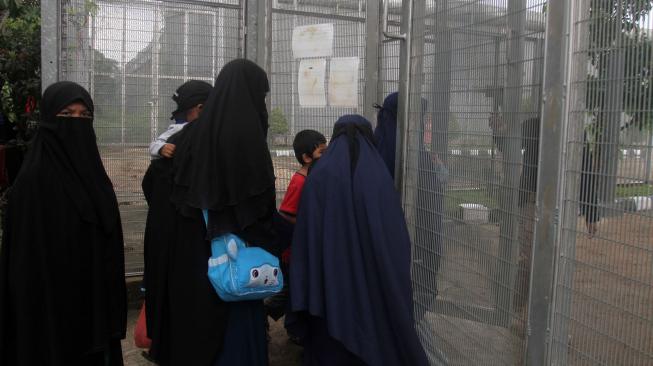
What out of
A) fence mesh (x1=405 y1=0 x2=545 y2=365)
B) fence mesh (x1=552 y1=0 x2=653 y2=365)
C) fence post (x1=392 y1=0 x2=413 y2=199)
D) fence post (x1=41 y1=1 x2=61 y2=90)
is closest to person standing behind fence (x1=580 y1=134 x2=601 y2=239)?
fence mesh (x1=552 y1=0 x2=653 y2=365)

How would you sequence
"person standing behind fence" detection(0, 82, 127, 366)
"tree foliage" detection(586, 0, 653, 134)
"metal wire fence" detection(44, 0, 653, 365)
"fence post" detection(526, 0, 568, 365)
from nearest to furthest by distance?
"tree foliage" detection(586, 0, 653, 134)
"metal wire fence" detection(44, 0, 653, 365)
"fence post" detection(526, 0, 568, 365)
"person standing behind fence" detection(0, 82, 127, 366)

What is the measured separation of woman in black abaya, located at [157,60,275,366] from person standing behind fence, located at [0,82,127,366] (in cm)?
40

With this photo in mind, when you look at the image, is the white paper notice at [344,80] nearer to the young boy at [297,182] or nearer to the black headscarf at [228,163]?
the young boy at [297,182]

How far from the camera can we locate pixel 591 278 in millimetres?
2057

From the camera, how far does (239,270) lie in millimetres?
2777

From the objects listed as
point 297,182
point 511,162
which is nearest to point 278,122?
point 297,182

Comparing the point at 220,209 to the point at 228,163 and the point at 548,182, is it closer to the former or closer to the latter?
the point at 228,163

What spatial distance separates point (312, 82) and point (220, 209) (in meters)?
1.67

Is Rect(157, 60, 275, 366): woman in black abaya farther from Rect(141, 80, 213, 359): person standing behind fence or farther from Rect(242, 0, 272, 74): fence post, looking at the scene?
Rect(242, 0, 272, 74): fence post

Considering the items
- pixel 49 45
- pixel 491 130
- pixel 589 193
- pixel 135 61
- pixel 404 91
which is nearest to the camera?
pixel 589 193

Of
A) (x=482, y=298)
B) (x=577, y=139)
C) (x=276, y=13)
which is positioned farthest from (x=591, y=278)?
(x=276, y=13)

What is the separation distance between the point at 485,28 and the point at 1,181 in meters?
5.63

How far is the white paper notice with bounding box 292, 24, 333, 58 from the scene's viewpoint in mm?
4156

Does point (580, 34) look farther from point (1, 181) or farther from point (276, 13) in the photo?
point (1, 181)
